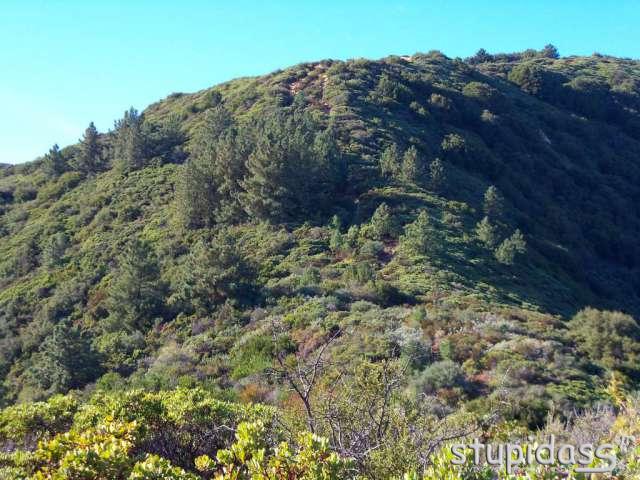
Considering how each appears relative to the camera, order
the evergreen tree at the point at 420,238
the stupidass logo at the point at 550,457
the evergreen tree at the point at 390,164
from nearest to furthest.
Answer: the stupidass logo at the point at 550,457
the evergreen tree at the point at 420,238
the evergreen tree at the point at 390,164

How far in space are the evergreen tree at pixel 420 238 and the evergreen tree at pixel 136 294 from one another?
11089 millimetres

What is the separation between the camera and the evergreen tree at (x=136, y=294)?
70.4 feet

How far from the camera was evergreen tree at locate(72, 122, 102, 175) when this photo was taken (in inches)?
1690

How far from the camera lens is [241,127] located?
34469 mm

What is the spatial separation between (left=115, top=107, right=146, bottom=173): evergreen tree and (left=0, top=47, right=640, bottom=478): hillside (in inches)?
6.7

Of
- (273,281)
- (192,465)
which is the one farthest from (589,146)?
(192,465)

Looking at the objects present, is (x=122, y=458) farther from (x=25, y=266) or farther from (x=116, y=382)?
(x=25, y=266)

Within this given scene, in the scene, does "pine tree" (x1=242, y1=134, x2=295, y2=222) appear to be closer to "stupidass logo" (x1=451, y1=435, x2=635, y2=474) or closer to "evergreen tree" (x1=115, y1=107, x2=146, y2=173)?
"evergreen tree" (x1=115, y1=107, x2=146, y2=173)

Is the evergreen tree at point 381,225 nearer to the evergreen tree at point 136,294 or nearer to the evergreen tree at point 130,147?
the evergreen tree at point 136,294

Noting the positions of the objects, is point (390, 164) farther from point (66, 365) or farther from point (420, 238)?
point (66, 365)

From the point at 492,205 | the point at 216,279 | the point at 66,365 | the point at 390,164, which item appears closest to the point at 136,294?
the point at 216,279

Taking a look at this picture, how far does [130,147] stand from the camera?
130 ft

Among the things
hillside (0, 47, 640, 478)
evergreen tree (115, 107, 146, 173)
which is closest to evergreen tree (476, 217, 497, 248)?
hillside (0, 47, 640, 478)

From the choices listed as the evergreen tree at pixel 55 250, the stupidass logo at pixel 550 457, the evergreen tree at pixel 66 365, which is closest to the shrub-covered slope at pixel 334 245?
the evergreen tree at pixel 66 365
